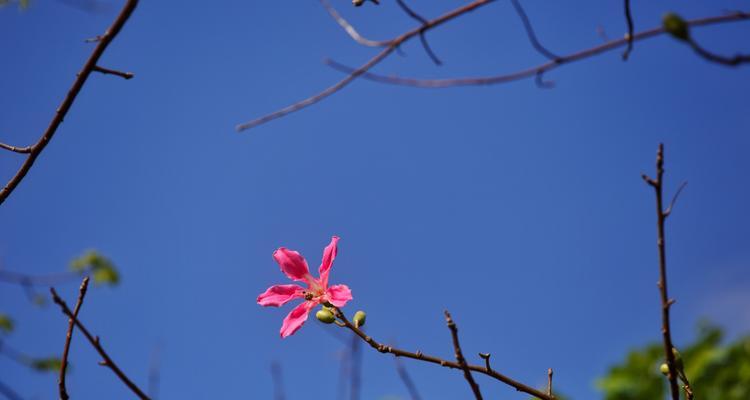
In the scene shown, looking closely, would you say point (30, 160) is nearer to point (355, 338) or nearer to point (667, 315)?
point (355, 338)

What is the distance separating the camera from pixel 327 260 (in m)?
1.83

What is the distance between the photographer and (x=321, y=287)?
1.84 meters

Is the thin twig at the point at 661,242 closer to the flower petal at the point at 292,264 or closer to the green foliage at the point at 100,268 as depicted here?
the flower petal at the point at 292,264

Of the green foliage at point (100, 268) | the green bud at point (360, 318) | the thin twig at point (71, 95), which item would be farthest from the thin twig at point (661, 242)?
the green foliage at point (100, 268)

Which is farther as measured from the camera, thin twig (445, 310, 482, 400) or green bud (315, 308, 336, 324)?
green bud (315, 308, 336, 324)

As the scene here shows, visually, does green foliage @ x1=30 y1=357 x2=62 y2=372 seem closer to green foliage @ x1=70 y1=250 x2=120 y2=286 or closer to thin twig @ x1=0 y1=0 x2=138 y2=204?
green foliage @ x1=70 y1=250 x2=120 y2=286

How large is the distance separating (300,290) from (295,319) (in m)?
0.13

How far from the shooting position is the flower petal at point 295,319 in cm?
170

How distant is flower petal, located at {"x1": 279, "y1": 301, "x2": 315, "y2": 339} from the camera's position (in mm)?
1696

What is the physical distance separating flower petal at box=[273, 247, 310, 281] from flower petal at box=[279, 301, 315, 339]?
127 millimetres

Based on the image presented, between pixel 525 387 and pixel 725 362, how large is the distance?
31.7 feet

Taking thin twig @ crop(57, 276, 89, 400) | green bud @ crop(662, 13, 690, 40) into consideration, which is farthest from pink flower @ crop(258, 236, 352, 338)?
green bud @ crop(662, 13, 690, 40)

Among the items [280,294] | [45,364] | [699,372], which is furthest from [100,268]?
[699,372]

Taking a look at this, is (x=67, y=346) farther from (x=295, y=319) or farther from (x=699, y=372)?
(x=699, y=372)
